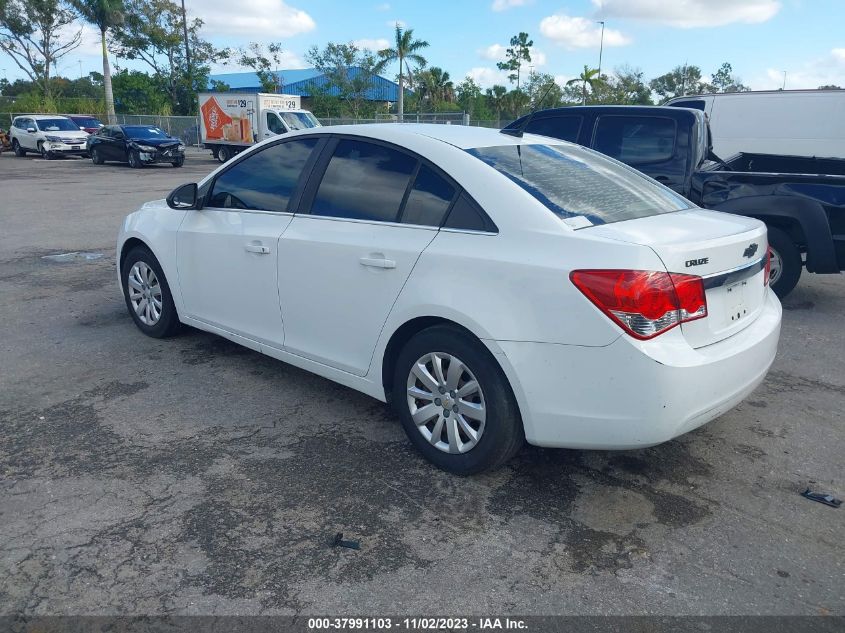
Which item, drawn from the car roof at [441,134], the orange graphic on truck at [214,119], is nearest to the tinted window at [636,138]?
the car roof at [441,134]

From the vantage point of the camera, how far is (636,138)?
7.52 m

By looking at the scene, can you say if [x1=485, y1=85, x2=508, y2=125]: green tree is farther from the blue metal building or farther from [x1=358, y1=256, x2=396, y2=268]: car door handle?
[x1=358, y1=256, x2=396, y2=268]: car door handle

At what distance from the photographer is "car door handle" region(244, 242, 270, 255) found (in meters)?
4.32

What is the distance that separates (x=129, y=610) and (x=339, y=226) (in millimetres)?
2164

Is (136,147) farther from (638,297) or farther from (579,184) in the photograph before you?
(638,297)

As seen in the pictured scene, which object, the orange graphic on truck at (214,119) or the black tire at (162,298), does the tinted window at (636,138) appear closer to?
the black tire at (162,298)

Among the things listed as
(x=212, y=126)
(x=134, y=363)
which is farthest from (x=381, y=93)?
(x=134, y=363)

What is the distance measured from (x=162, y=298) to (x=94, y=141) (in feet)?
87.1

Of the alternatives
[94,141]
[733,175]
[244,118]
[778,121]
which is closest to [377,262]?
[733,175]

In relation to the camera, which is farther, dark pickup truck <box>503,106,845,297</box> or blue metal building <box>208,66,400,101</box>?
blue metal building <box>208,66,400,101</box>

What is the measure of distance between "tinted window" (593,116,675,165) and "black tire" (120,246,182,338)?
188 inches

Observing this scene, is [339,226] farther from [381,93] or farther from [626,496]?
[381,93]

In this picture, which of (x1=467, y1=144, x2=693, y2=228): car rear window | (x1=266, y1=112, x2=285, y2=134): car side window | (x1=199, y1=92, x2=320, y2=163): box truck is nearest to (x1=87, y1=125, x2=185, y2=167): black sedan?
(x1=199, y1=92, x2=320, y2=163): box truck

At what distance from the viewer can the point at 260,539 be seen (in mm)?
3025
